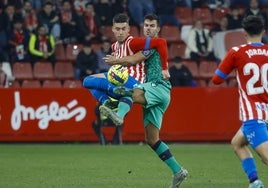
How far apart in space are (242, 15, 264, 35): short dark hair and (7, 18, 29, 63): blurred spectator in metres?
12.7

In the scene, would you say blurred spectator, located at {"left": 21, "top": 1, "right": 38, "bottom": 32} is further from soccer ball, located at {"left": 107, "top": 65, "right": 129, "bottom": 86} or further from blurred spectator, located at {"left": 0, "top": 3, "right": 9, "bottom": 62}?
soccer ball, located at {"left": 107, "top": 65, "right": 129, "bottom": 86}

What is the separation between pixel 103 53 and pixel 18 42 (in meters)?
2.13

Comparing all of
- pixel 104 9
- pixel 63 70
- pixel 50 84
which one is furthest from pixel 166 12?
pixel 50 84

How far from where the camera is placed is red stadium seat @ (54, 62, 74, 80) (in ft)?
71.7

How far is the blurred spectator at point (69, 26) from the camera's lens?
72.8 ft

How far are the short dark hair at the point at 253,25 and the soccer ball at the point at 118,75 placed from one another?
7.74 feet

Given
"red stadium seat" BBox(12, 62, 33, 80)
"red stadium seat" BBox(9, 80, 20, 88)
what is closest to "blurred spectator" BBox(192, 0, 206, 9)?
"red stadium seat" BBox(12, 62, 33, 80)

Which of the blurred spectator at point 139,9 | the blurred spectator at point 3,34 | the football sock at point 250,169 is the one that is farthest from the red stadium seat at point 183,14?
the football sock at point 250,169

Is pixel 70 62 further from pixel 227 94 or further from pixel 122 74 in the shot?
pixel 122 74

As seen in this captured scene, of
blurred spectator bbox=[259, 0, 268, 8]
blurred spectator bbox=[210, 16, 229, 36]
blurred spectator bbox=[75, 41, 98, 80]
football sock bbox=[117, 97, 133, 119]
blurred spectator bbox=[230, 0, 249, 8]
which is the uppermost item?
football sock bbox=[117, 97, 133, 119]

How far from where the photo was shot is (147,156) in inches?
651

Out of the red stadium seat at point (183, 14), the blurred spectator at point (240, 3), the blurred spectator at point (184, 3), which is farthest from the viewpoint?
the blurred spectator at point (240, 3)

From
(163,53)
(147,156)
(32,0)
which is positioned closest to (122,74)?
(163,53)

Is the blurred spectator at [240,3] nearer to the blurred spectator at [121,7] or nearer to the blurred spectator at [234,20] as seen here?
the blurred spectator at [234,20]
